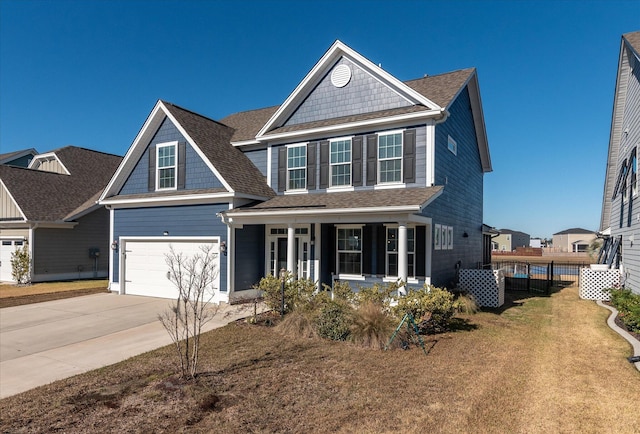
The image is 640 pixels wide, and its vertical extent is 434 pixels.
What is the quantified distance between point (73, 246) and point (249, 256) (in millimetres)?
13031

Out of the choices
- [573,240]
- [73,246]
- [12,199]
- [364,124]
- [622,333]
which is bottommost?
[573,240]

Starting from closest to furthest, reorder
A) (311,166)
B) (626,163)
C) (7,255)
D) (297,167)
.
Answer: (626,163)
(311,166)
(297,167)
(7,255)

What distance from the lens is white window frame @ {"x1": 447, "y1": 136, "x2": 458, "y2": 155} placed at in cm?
1370

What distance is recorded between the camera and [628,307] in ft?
32.4

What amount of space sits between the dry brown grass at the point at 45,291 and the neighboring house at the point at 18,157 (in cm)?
1610

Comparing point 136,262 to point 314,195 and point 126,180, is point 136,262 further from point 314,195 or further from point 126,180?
point 314,195

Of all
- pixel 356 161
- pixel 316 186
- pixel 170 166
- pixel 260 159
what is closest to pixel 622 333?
pixel 356 161

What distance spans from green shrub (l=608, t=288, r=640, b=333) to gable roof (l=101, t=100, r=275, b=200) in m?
11.5

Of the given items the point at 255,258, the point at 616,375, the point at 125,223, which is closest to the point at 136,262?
the point at 125,223

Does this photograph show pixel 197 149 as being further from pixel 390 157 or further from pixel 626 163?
pixel 626 163

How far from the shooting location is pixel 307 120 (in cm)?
1448

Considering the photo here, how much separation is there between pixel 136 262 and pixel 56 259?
7.86 m

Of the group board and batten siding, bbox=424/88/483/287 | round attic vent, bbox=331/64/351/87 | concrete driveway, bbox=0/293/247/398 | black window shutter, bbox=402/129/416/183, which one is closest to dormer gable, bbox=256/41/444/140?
round attic vent, bbox=331/64/351/87

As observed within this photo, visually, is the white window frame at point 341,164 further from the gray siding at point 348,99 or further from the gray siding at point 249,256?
the gray siding at point 249,256
